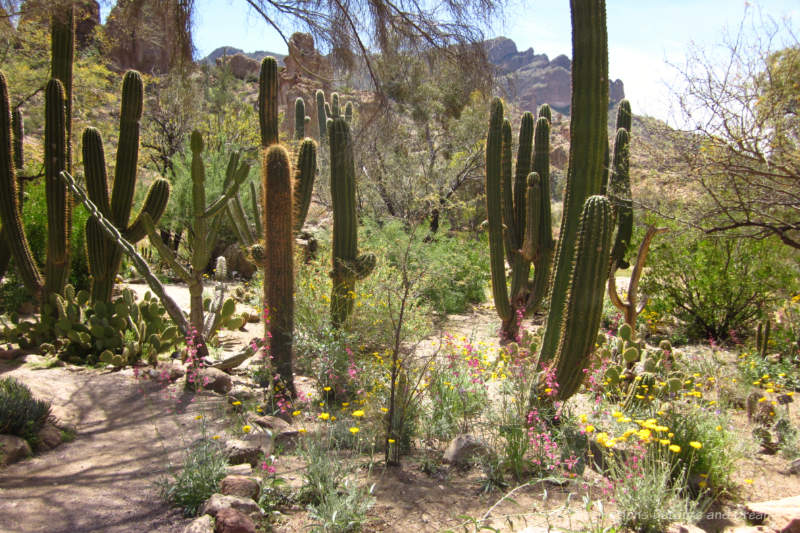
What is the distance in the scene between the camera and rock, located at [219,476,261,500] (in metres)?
3.12

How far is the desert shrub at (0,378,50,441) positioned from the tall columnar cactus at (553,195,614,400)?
4089 millimetres

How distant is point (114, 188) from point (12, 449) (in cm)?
408

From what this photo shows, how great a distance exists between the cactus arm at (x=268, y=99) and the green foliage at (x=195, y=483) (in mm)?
4765

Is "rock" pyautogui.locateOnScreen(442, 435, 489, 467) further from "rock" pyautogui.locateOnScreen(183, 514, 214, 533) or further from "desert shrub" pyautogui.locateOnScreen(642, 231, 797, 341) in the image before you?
"desert shrub" pyautogui.locateOnScreen(642, 231, 797, 341)

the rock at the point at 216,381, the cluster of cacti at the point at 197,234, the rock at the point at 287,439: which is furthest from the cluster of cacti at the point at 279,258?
the cluster of cacti at the point at 197,234

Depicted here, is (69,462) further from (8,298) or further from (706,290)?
(706,290)

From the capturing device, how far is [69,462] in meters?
3.86

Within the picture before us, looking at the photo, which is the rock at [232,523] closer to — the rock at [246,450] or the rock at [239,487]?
the rock at [239,487]

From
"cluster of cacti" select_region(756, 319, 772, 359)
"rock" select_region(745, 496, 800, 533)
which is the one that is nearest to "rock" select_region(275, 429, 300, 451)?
"rock" select_region(745, 496, 800, 533)

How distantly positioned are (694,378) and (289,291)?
4.30 m

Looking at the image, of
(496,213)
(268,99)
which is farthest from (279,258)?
(496,213)

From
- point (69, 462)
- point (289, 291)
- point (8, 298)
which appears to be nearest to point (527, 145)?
point (289, 291)

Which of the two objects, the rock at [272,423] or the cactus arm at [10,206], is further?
the cactus arm at [10,206]

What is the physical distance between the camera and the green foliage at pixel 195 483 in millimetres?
3160
